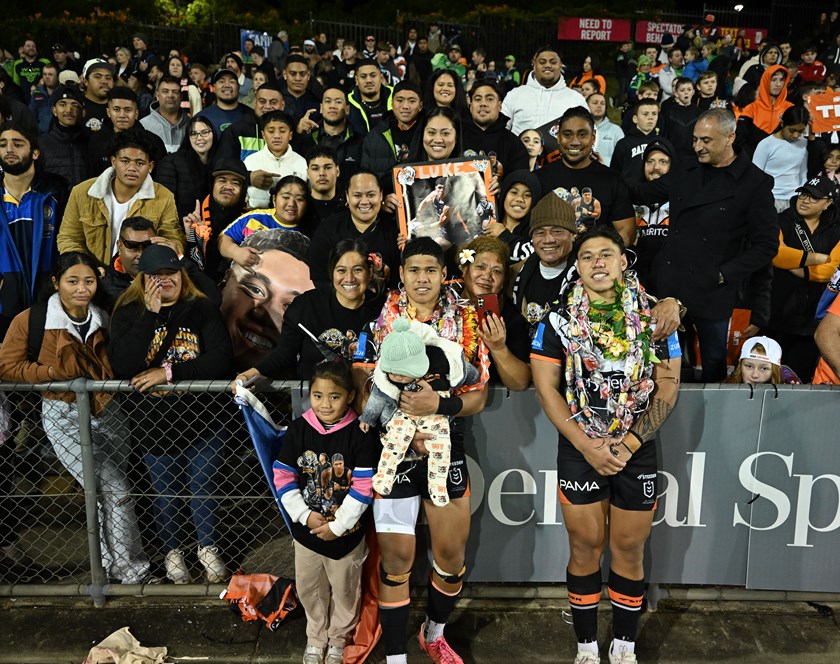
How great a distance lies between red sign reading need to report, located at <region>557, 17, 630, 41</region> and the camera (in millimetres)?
24312

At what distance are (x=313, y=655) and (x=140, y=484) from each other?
163 centimetres

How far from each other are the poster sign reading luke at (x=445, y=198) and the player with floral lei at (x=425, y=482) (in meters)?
1.04

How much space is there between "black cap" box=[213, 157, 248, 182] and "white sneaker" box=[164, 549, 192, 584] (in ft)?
8.43

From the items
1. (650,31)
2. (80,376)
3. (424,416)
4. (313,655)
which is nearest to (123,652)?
(313,655)

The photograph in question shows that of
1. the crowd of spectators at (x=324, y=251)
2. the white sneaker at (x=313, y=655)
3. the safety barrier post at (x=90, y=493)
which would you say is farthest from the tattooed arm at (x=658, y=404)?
the safety barrier post at (x=90, y=493)

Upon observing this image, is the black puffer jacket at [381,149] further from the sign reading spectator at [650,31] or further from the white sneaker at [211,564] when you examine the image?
the sign reading spectator at [650,31]

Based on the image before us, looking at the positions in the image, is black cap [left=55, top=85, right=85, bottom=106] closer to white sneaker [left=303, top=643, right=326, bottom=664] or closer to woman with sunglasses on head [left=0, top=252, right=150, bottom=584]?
woman with sunglasses on head [left=0, top=252, right=150, bottom=584]

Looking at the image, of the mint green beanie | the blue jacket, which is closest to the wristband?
the mint green beanie

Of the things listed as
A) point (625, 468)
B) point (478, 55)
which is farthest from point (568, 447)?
point (478, 55)

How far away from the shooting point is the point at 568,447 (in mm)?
3668

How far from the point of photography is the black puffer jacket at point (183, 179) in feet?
19.3

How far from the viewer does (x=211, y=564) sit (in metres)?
4.40

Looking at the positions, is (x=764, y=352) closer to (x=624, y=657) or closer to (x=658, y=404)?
(x=658, y=404)

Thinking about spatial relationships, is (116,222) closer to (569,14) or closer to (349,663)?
(349,663)
